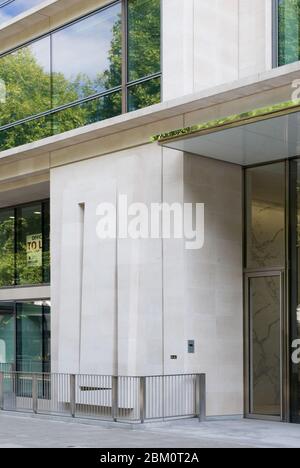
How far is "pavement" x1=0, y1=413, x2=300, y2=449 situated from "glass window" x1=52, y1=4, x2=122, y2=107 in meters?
8.57

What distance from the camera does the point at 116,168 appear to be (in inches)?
763

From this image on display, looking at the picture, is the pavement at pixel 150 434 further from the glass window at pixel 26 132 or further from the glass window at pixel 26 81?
the glass window at pixel 26 81

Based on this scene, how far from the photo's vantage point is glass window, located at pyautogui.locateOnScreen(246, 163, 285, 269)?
60.6 feet

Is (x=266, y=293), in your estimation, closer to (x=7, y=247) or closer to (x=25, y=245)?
(x=25, y=245)

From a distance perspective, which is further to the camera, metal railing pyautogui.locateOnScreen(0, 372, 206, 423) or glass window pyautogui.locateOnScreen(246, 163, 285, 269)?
glass window pyautogui.locateOnScreen(246, 163, 285, 269)

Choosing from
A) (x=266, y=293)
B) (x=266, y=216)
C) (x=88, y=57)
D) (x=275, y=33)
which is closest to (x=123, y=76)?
(x=88, y=57)

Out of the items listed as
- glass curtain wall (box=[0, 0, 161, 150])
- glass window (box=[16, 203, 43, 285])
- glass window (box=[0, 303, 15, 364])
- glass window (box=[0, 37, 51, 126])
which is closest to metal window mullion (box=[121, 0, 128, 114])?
glass curtain wall (box=[0, 0, 161, 150])

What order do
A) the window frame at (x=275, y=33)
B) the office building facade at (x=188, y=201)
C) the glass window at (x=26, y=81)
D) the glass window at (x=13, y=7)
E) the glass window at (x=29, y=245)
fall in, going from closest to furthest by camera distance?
the office building facade at (x=188, y=201) < the window frame at (x=275, y=33) < the glass window at (x=26, y=81) < the glass window at (x=13, y=7) < the glass window at (x=29, y=245)

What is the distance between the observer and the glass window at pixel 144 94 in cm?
1927

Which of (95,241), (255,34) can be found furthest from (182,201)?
(255,34)

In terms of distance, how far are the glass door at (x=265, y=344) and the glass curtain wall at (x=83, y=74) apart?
5.13 metres

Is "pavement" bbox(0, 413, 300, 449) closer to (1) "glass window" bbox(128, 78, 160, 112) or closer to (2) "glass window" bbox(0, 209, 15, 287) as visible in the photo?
(1) "glass window" bbox(128, 78, 160, 112)

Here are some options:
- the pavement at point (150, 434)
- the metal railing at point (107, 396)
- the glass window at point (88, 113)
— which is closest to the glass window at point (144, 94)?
the glass window at point (88, 113)

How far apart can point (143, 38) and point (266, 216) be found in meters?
5.31
